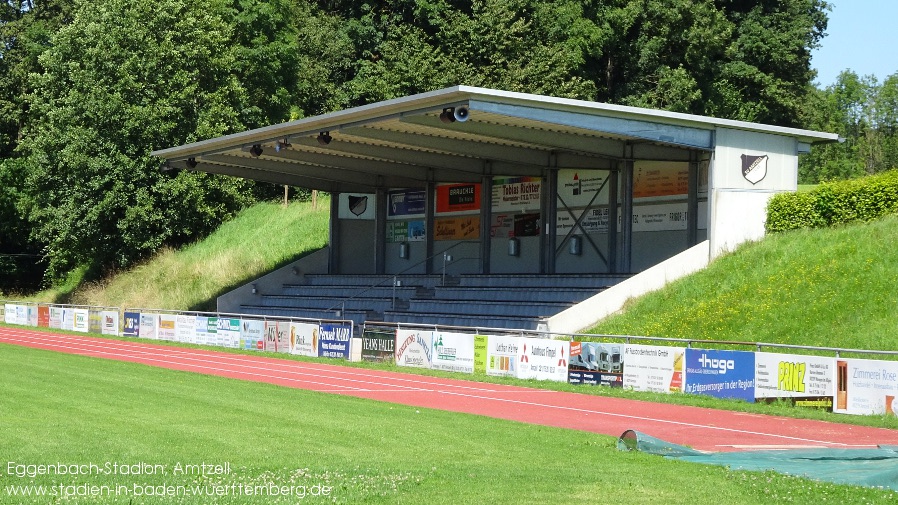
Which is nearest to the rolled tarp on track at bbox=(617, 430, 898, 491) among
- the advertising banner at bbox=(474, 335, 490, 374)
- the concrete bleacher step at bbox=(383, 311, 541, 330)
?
the advertising banner at bbox=(474, 335, 490, 374)

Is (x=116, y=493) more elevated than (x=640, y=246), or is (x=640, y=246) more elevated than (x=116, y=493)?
(x=640, y=246)

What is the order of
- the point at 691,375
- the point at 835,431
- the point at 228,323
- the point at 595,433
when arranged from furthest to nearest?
the point at 228,323 < the point at 691,375 < the point at 835,431 < the point at 595,433

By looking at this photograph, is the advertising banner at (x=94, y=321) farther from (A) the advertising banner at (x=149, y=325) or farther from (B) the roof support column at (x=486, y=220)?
(B) the roof support column at (x=486, y=220)

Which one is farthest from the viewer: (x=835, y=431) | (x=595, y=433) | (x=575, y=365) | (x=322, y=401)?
(x=575, y=365)

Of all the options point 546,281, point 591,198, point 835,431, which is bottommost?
point 835,431

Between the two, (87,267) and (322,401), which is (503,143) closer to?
(322,401)

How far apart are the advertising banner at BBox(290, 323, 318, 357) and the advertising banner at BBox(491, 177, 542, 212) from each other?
37.4 feet

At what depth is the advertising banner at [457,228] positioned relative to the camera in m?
45.8

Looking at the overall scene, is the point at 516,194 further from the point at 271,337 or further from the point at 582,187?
the point at 271,337

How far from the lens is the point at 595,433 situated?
1688 centimetres

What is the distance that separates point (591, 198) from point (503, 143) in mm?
4920

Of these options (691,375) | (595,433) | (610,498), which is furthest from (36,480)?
(691,375)

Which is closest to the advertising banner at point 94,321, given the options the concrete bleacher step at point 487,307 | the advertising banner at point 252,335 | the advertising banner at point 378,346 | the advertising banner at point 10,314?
the advertising banner at point 10,314

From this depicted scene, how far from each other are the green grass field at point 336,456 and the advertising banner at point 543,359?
7898 millimetres
